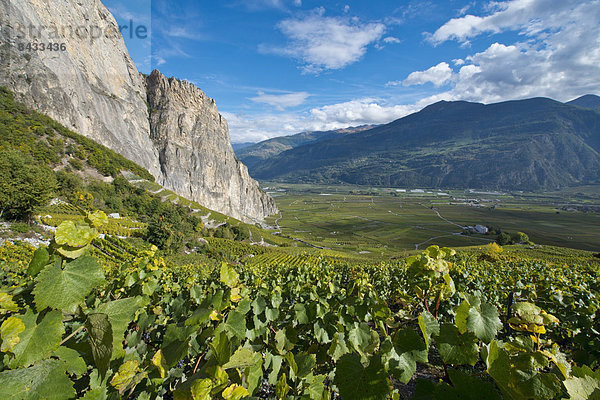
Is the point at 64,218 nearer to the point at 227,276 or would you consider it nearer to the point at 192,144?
the point at 227,276

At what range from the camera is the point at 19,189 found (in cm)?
2853

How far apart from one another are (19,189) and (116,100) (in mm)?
71764

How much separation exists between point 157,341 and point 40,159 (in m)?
76.5

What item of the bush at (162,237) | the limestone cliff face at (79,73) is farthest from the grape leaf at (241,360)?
the limestone cliff face at (79,73)

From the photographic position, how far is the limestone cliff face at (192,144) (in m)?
100

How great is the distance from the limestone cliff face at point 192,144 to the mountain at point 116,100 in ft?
1.28

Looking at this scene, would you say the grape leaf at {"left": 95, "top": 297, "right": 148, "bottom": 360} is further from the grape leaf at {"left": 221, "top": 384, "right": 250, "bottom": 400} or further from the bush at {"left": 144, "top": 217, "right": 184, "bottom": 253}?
the bush at {"left": 144, "top": 217, "right": 184, "bottom": 253}

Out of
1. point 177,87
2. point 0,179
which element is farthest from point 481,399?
point 177,87

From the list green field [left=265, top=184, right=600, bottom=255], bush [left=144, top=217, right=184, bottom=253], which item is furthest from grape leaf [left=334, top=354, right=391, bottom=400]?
green field [left=265, top=184, right=600, bottom=255]

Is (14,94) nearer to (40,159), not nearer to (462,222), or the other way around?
(40,159)

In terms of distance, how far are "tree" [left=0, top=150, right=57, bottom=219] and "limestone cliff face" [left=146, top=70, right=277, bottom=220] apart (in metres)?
66.1

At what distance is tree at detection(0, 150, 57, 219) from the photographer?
27987 millimetres

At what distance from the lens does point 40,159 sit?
55.9m

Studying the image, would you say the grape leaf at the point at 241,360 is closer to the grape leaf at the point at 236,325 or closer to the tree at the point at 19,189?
the grape leaf at the point at 236,325
